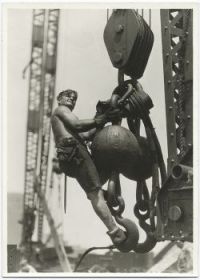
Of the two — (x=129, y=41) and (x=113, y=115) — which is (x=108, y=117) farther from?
(x=129, y=41)

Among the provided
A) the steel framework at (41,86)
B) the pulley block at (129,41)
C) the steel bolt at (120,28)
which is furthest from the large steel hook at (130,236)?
the steel framework at (41,86)

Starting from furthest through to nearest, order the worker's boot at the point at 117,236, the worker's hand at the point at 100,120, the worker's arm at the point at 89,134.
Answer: the worker's arm at the point at 89,134 → the worker's hand at the point at 100,120 → the worker's boot at the point at 117,236

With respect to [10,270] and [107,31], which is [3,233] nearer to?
Result: [10,270]

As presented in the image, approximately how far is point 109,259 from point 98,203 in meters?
20.3

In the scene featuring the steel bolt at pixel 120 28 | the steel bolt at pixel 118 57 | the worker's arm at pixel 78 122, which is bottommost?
the worker's arm at pixel 78 122

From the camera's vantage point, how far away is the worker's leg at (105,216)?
5.84 meters

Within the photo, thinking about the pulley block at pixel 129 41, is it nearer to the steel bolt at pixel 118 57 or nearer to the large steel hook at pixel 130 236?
the steel bolt at pixel 118 57

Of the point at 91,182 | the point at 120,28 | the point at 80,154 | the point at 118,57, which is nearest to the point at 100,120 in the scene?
the point at 80,154

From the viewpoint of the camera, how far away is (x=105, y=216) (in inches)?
233

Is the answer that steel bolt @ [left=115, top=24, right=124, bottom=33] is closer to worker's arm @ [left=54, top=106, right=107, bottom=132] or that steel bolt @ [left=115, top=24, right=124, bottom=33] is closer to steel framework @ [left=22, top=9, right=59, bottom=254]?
worker's arm @ [left=54, top=106, right=107, bottom=132]

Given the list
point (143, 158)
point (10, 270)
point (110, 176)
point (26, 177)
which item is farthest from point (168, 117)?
point (26, 177)

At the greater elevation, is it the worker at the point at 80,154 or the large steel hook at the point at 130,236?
the worker at the point at 80,154

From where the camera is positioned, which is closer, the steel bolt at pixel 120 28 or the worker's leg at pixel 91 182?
the worker's leg at pixel 91 182

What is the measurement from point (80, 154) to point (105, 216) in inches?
29.4
